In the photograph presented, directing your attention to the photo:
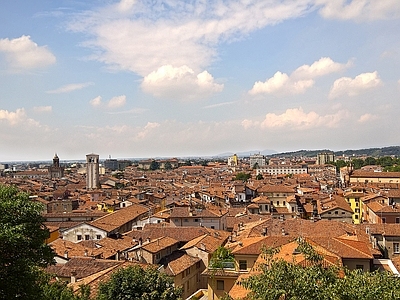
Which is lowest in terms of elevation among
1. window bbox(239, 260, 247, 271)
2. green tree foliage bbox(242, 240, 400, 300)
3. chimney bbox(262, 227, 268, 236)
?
window bbox(239, 260, 247, 271)

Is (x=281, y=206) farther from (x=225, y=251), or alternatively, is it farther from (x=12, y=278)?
(x=12, y=278)

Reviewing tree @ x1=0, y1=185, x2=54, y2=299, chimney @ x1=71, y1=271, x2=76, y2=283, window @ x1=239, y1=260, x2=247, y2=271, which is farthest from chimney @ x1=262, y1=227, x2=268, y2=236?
tree @ x1=0, y1=185, x2=54, y2=299

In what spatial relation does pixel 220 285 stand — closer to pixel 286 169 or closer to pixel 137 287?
pixel 137 287

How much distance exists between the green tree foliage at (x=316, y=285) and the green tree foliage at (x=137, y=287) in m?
7.85

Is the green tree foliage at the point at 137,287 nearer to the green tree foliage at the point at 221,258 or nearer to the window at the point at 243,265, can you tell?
the green tree foliage at the point at 221,258

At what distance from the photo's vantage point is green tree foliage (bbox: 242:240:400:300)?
9.89m

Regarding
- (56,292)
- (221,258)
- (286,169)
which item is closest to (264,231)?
(221,258)

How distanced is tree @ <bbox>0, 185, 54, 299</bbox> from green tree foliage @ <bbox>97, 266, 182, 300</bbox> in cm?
544

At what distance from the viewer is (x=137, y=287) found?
18.5 meters

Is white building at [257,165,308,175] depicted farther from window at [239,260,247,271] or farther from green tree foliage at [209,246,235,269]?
window at [239,260,247,271]

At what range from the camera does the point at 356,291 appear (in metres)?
9.98

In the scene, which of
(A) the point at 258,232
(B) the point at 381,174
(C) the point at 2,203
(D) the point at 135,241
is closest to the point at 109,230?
(D) the point at 135,241

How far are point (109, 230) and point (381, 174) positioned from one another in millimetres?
69436

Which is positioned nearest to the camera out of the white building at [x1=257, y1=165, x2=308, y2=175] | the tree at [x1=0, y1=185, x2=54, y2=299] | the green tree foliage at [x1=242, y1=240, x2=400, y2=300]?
the green tree foliage at [x1=242, y1=240, x2=400, y2=300]
